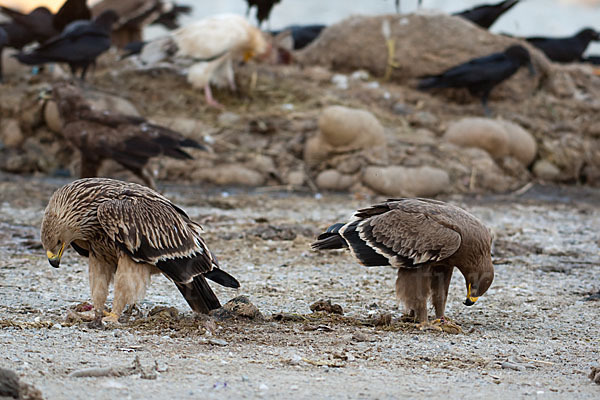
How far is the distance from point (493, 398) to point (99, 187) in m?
2.58

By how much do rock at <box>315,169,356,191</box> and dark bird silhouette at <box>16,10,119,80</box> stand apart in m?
4.08

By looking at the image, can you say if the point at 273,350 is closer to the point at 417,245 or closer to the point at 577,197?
the point at 417,245

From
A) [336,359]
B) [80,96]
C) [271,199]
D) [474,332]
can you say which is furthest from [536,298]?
[80,96]

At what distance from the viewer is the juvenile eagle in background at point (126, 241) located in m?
4.47

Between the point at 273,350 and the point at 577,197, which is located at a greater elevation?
the point at 273,350

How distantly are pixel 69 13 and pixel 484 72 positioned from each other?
7.54 m

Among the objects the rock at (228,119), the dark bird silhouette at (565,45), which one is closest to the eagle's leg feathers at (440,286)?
the rock at (228,119)

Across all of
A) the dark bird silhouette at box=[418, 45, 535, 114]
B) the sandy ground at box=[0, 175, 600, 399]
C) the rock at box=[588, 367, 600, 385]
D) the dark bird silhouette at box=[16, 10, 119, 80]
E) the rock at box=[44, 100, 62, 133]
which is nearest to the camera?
the sandy ground at box=[0, 175, 600, 399]

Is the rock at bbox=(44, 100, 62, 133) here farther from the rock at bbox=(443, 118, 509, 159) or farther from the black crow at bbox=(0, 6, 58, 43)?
the rock at bbox=(443, 118, 509, 159)

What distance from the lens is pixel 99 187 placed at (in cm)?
471

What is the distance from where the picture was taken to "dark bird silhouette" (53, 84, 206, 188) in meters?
9.24

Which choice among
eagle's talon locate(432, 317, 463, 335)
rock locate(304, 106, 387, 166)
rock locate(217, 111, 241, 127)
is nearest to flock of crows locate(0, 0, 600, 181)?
rock locate(217, 111, 241, 127)

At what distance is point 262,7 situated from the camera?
590 inches

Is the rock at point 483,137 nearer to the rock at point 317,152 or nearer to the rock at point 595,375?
the rock at point 317,152
